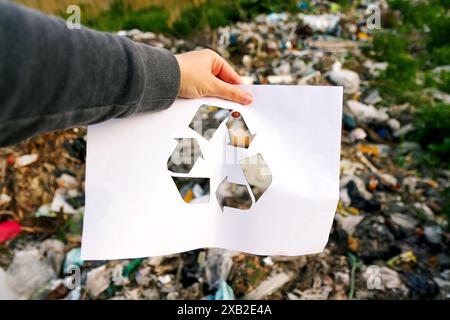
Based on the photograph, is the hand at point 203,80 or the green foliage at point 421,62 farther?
the green foliage at point 421,62

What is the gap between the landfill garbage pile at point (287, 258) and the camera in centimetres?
180

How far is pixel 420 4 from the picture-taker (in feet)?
12.5

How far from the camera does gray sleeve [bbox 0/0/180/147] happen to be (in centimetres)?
55

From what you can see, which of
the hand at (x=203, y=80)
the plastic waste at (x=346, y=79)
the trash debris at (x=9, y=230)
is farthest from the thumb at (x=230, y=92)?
the plastic waste at (x=346, y=79)

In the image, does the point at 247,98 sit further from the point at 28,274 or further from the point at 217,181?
the point at 28,274

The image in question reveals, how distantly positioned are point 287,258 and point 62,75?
153 cm

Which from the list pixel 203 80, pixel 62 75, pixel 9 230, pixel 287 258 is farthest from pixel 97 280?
pixel 62 75

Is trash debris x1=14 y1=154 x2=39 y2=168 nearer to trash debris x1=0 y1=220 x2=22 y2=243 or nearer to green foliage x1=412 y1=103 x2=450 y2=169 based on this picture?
trash debris x1=0 y1=220 x2=22 y2=243

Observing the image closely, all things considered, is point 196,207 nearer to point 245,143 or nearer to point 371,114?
point 245,143

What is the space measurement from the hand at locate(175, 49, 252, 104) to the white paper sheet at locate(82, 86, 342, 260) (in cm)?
2

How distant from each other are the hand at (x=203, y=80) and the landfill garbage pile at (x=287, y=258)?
1.11 meters

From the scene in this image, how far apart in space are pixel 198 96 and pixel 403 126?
212 centimetres

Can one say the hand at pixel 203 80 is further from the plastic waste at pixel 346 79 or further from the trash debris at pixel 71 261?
the plastic waste at pixel 346 79
